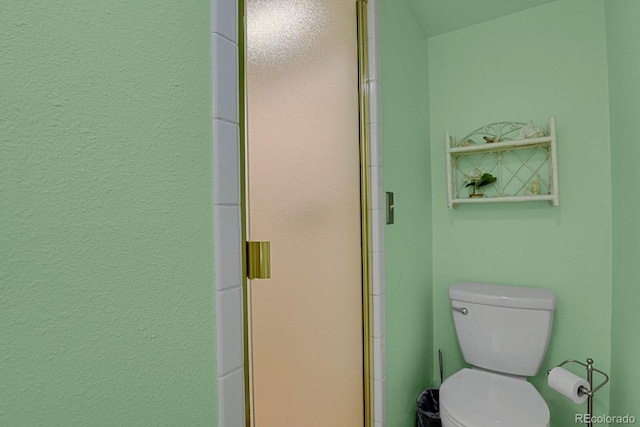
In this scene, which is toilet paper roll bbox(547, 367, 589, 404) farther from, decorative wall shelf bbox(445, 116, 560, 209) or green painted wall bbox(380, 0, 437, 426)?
decorative wall shelf bbox(445, 116, 560, 209)

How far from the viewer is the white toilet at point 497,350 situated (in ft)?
4.15

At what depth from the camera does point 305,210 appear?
934 millimetres

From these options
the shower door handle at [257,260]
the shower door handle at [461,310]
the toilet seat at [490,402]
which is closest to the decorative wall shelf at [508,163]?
the shower door handle at [461,310]

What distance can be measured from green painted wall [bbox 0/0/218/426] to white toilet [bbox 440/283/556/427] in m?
1.16

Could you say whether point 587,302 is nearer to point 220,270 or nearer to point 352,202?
point 352,202

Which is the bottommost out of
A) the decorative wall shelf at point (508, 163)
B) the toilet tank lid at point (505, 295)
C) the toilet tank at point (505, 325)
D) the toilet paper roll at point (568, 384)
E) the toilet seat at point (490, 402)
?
the toilet seat at point (490, 402)

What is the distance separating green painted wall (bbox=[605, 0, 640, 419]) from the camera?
115 cm

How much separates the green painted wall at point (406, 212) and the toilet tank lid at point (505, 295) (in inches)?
8.7

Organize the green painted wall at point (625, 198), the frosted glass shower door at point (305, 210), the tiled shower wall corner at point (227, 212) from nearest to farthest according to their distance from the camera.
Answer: the tiled shower wall corner at point (227, 212)
the frosted glass shower door at point (305, 210)
the green painted wall at point (625, 198)

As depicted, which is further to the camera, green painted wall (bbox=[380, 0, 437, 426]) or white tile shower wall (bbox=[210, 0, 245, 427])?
green painted wall (bbox=[380, 0, 437, 426])

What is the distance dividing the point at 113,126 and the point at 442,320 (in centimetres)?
196

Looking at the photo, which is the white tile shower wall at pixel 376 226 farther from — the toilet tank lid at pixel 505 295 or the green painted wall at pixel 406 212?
the toilet tank lid at pixel 505 295
